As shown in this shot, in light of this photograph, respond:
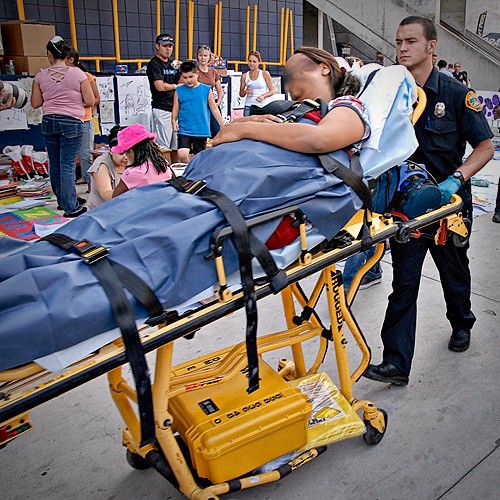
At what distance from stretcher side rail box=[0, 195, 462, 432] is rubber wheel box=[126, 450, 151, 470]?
2.87 ft

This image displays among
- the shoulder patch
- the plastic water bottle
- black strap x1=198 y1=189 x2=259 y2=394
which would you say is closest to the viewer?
black strap x1=198 y1=189 x2=259 y2=394

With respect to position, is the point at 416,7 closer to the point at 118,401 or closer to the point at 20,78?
the point at 20,78

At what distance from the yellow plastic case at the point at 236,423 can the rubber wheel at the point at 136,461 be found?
0.95 feet

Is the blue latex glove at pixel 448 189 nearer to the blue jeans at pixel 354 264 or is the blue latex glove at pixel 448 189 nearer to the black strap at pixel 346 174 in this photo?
the black strap at pixel 346 174

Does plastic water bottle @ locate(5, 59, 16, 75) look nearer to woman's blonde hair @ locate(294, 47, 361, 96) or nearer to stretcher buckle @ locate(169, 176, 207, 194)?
woman's blonde hair @ locate(294, 47, 361, 96)

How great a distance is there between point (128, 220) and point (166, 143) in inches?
222

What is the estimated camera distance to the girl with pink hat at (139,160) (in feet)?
10.4

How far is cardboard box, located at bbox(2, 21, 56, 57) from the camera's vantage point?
285 inches

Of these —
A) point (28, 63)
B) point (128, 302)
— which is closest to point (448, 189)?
point (128, 302)

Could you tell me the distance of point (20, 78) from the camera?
23.5ft

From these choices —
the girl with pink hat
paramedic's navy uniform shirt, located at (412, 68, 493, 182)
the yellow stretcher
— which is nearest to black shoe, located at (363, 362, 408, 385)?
the yellow stretcher

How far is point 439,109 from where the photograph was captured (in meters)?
2.66

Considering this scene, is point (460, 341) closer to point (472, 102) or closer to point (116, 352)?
point (472, 102)

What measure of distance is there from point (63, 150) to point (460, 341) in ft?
13.3
